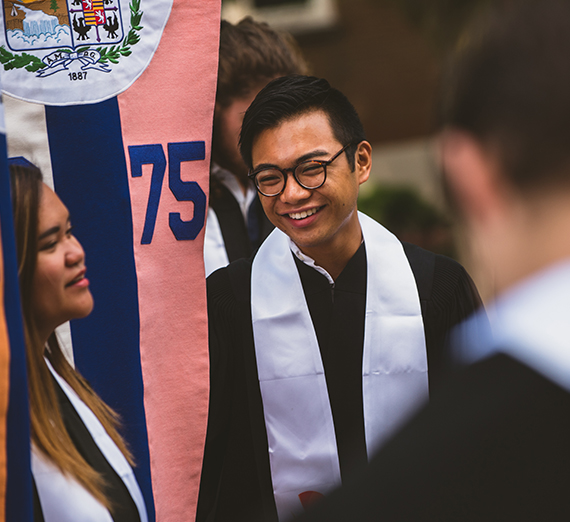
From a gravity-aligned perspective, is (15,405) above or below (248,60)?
below

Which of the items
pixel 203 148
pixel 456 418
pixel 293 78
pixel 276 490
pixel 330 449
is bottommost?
pixel 276 490

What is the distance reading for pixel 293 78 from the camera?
2.09 meters

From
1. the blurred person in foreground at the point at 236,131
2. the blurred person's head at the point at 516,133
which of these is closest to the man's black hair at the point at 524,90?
the blurred person's head at the point at 516,133

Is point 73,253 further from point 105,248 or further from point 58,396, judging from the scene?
point 58,396

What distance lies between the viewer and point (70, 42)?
1.81 m

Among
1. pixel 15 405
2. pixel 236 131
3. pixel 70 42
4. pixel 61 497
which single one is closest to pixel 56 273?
pixel 15 405

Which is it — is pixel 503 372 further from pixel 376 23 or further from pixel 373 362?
pixel 376 23

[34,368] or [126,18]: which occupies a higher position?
[126,18]

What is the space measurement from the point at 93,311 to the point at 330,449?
0.84m

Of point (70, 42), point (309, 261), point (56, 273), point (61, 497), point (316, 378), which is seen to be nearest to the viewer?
point (61, 497)

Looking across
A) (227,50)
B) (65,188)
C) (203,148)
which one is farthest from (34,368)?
(227,50)

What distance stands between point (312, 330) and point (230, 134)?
37.2 inches

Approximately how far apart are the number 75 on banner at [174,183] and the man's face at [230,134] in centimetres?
62

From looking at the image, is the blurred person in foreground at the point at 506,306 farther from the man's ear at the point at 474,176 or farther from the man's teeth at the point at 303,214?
the man's teeth at the point at 303,214
